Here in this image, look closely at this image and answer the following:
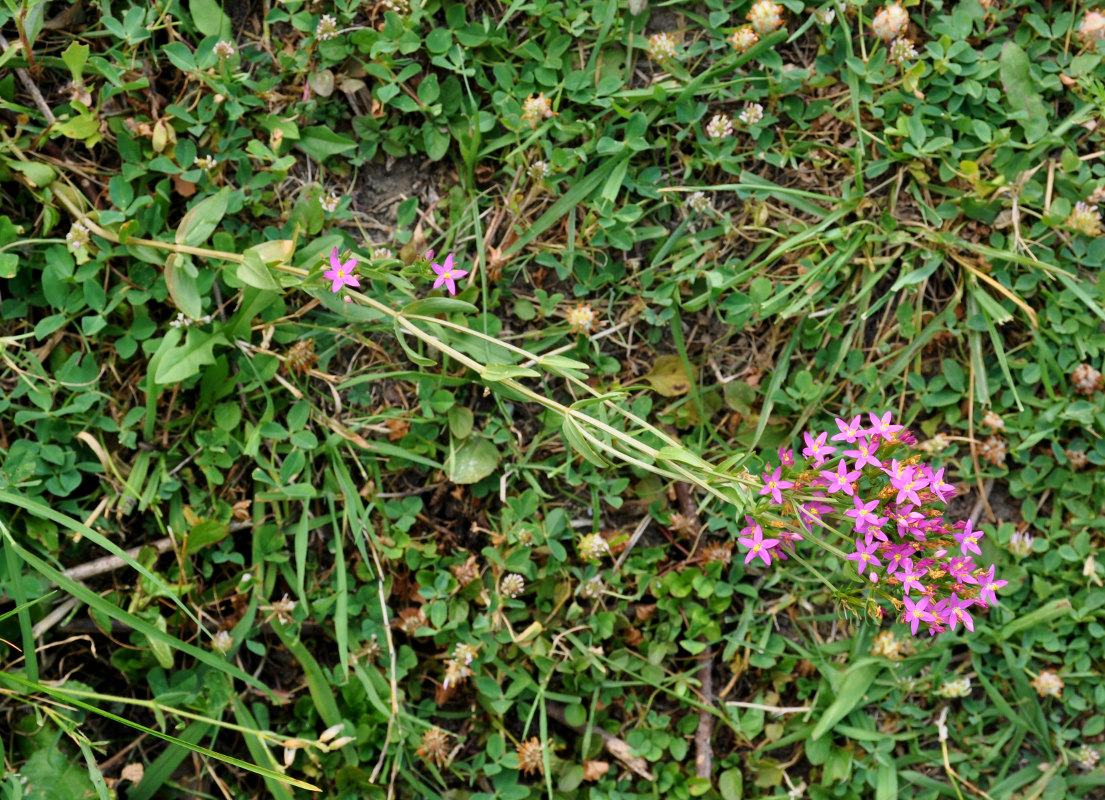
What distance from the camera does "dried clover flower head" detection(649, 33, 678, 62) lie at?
3.29 m

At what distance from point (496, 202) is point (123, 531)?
1.80 metres

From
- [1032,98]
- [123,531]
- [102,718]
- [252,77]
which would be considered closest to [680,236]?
[1032,98]

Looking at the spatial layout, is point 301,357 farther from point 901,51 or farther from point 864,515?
point 901,51

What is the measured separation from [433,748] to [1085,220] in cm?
317

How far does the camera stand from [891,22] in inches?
130

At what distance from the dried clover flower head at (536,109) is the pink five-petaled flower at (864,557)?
1855mm

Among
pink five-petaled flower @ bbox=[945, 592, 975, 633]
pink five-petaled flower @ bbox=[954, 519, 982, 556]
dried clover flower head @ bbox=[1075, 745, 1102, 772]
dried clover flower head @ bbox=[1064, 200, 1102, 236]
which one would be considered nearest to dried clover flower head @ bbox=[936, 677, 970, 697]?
dried clover flower head @ bbox=[1075, 745, 1102, 772]

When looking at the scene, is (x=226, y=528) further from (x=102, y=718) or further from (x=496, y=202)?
(x=496, y=202)

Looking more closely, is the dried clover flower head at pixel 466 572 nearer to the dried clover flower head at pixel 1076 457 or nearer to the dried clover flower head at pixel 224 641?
the dried clover flower head at pixel 224 641

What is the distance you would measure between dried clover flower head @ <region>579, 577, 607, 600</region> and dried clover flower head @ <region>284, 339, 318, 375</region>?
4.24 feet

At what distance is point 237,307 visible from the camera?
10.3 ft

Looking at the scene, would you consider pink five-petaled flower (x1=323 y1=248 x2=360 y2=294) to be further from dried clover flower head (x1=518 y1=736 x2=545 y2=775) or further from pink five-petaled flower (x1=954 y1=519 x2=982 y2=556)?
pink five-petaled flower (x1=954 y1=519 x2=982 y2=556)

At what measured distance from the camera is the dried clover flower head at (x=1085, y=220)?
11.1 ft

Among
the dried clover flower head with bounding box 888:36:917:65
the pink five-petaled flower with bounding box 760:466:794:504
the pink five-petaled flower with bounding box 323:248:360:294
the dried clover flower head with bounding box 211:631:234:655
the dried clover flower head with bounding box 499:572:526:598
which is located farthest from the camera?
the dried clover flower head with bounding box 888:36:917:65
